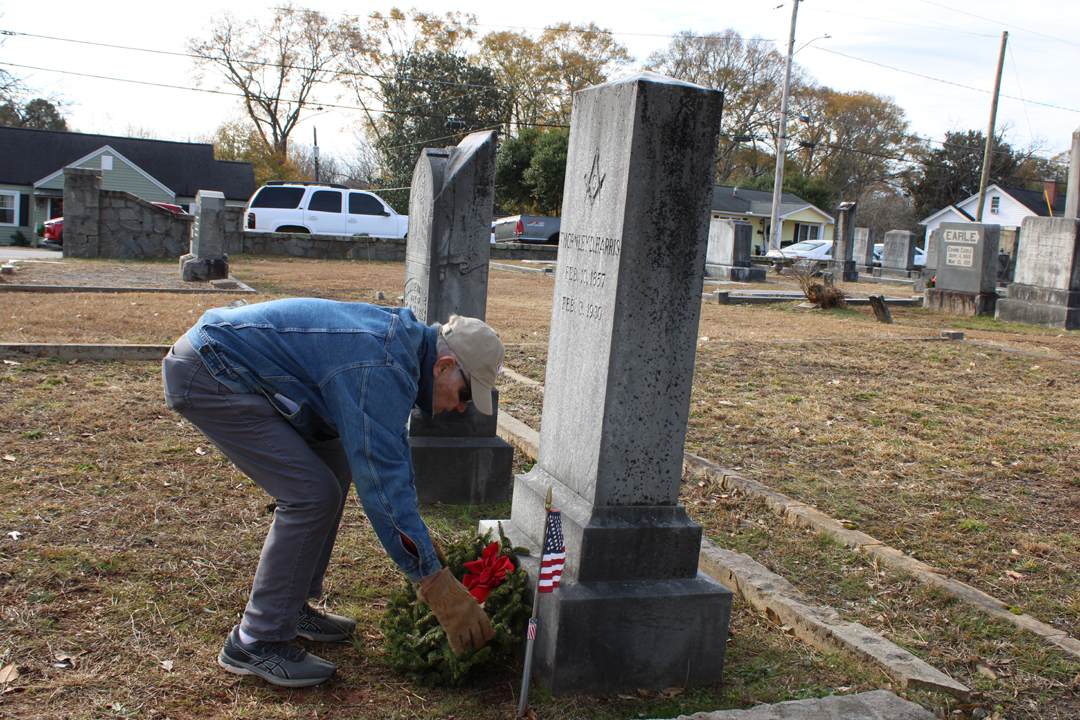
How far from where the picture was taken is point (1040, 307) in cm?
1402

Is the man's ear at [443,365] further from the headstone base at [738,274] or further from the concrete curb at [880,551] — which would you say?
the headstone base at [738,274]

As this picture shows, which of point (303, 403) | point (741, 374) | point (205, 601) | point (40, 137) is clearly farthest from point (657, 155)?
point (40, 137)

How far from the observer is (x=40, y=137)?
36719mm

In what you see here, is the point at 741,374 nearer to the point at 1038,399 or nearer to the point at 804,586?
the point at 1038,399

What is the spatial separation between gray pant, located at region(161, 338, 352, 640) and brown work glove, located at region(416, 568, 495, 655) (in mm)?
404

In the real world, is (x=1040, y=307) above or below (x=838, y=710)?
above

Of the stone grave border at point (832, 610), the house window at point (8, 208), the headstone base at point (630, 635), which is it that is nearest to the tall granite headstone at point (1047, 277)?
the stone grave border at point (832, 610)

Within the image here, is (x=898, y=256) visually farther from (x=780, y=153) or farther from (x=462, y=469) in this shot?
(x=462, y=469)

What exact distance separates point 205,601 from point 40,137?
1631 inches

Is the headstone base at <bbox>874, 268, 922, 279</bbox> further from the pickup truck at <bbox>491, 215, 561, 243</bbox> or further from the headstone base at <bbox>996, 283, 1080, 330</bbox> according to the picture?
the headstone base at <bbox>996, 283, 1080, 330</bbox>

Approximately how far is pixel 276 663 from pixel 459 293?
2.40 m

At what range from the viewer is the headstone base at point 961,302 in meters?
15.3

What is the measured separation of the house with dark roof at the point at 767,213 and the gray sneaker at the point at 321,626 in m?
43.1

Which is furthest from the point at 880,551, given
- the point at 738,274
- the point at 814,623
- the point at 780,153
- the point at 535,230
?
the point at 780,153
